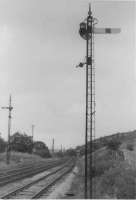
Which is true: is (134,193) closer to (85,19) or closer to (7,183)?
(85,19)

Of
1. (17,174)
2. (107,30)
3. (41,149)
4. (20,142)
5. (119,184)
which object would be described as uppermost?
(107,30)

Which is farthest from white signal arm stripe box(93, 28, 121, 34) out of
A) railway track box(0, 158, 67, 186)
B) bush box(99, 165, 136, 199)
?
railway track box(0, 158, 67, 186)

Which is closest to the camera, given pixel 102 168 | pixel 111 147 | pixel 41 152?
pixel 102 168

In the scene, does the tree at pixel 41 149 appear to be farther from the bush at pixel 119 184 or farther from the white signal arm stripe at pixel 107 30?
the white signal arm stripe at pixel 107 30

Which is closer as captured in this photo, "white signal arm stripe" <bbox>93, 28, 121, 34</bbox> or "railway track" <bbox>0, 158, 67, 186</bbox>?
"white signal arm stripe" <bbox>93, 28, 121, 34</bbox>

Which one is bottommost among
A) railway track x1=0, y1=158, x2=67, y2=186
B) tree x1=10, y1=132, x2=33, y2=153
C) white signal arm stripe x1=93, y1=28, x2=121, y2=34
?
railway track x1=0, y1=158, x2=67, y2=186

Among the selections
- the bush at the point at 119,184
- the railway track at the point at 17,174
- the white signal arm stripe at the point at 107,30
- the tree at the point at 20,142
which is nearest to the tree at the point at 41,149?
the tree at the point at 20,142

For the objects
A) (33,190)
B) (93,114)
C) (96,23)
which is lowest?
(33,190)

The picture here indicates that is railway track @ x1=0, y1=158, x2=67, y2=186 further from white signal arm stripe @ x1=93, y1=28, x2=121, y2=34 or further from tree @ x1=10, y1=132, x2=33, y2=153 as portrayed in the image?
tree @ x1=10, y1=132, x2=33, y2=153

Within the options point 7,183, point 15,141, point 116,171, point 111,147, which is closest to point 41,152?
point 15,141

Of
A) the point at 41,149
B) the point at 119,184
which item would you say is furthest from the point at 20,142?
the point at 119,184

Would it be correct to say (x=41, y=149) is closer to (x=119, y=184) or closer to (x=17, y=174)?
(x=17, y=174)

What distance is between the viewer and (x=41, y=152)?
98250mm

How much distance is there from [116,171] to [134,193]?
3.83 metres
